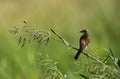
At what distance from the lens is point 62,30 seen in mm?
3490

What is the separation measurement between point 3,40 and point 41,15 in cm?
100

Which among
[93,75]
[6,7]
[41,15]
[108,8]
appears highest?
[93,75]

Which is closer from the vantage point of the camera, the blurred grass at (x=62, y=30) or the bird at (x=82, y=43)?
the bird at (x=82, y=43)

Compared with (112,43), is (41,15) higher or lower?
lower

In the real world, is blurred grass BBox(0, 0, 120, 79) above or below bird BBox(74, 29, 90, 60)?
below

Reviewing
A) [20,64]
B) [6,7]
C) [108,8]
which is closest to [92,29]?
[108,8]

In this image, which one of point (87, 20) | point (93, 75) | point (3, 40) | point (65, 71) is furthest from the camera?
point (87, 20)

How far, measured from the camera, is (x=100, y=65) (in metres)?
1.08

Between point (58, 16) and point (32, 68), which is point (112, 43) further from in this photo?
point (58, 16)

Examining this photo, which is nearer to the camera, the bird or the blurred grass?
the bird

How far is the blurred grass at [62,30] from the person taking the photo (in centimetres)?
259

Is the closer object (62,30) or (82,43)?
(82,43)

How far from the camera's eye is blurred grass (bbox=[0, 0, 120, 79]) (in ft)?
8.50

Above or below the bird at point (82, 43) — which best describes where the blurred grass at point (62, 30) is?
below
